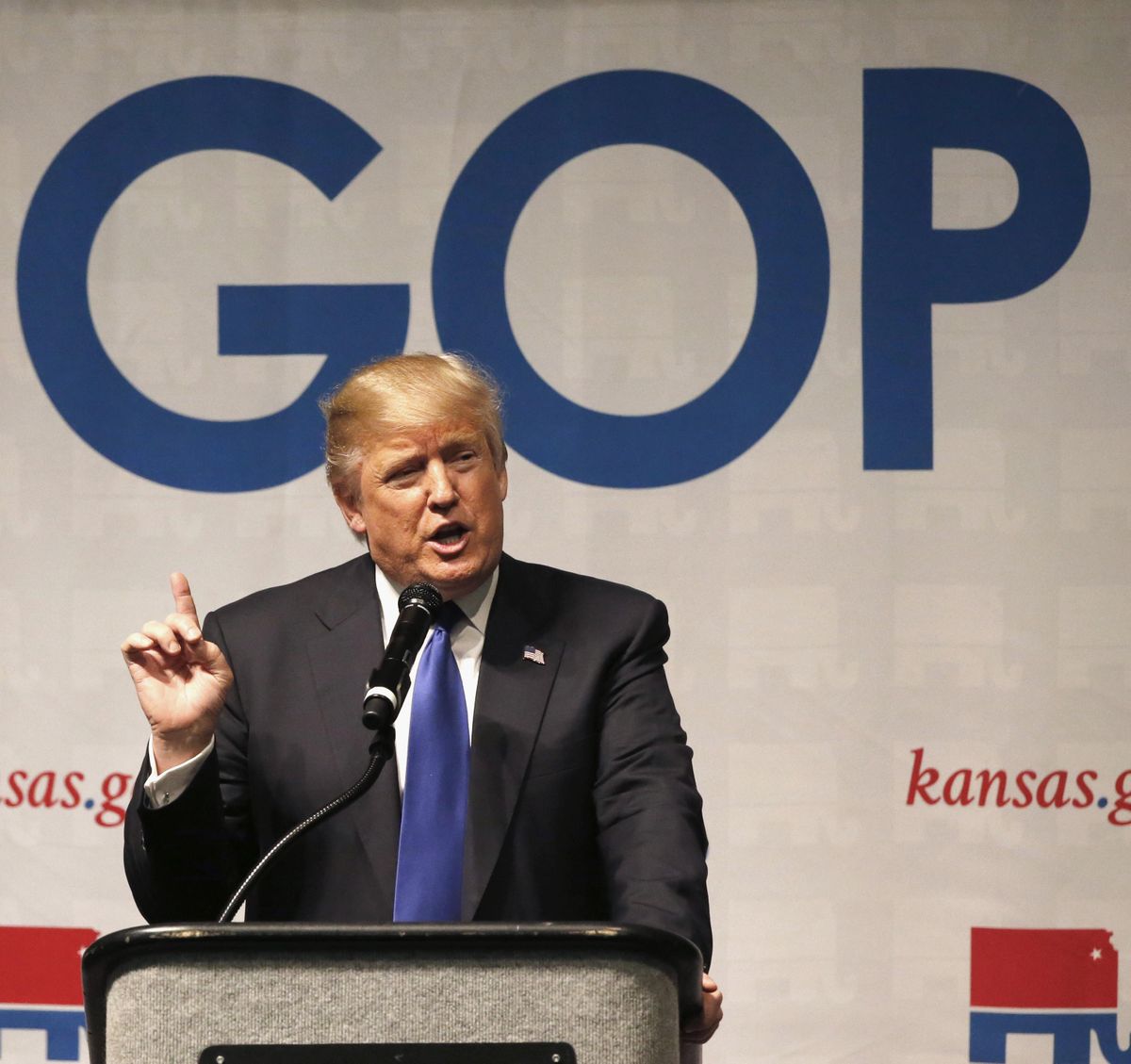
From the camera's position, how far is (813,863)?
2.93 meters

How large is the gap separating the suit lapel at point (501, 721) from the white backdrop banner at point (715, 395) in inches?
39.7

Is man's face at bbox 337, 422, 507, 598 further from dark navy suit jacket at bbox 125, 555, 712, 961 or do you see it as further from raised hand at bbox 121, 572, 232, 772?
raised hand at bbox 121, 572, 232, 772

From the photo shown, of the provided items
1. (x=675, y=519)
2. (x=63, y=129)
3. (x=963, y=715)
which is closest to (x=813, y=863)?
(x=963, y=715)

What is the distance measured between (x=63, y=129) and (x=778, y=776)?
6.49 feet

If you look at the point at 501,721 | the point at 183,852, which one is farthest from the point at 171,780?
the point at 501,721

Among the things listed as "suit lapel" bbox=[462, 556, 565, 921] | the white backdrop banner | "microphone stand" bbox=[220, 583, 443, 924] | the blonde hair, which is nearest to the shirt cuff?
"microphone stand" bbox=[220, 583, 443, 924]

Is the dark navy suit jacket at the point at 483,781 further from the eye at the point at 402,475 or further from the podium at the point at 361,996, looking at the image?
the podium at the point at 361,996

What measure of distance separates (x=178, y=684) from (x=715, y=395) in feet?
5.08

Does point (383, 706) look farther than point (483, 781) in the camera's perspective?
No

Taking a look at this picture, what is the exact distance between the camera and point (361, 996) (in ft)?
3.77

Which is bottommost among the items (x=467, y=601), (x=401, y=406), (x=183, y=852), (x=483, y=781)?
(x=183, y=852)

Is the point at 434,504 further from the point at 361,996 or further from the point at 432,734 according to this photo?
the point at 361,996

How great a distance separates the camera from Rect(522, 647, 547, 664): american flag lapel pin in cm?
197

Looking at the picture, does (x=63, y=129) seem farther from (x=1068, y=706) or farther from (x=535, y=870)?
(x=1068, y=706)
